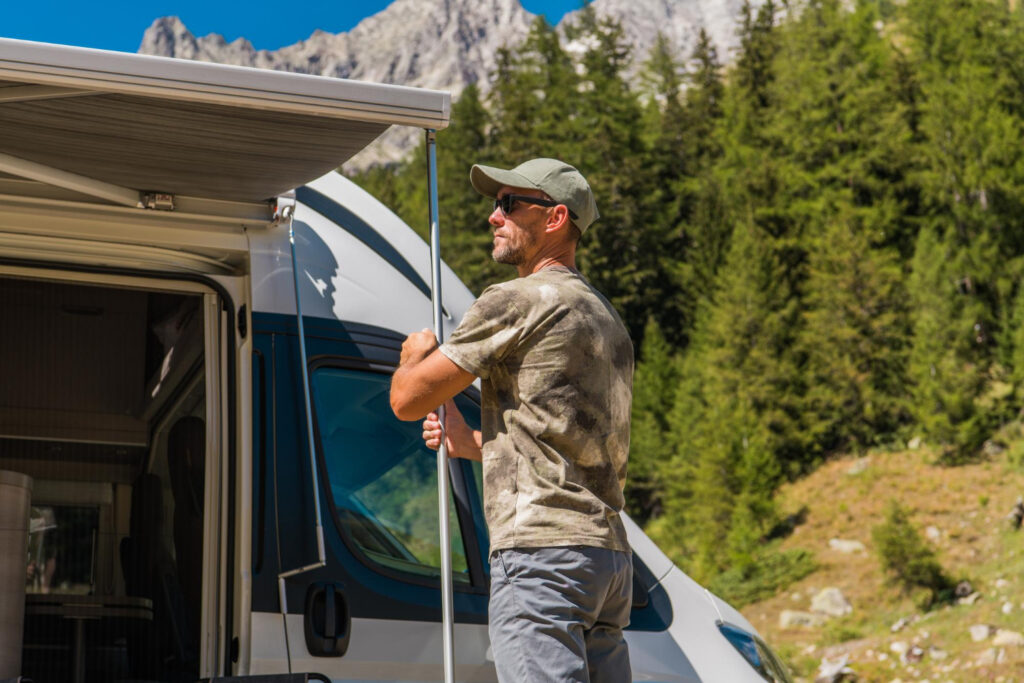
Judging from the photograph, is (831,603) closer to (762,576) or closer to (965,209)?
(762,576)

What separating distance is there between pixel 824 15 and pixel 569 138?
38.7 feet

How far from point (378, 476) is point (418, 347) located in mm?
1176

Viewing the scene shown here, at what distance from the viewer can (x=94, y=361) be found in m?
4.81

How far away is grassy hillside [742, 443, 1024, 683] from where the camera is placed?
19625mm

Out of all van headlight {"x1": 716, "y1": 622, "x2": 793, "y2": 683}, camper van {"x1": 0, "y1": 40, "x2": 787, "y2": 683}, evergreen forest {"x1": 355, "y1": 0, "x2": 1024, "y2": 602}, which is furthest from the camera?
evergreen forest {"x1": 355, "y1": 0, "x2": 1024, "y2": 602}

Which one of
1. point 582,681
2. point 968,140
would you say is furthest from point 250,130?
point 968,140

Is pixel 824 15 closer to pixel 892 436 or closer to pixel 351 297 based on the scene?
pixel 892 436

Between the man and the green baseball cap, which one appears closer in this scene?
the man

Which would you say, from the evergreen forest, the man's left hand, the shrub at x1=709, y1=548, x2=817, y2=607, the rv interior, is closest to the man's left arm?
the man's left hand

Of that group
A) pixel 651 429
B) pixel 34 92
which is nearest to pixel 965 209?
pixel 651 429

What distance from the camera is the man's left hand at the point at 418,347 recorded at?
277 centimetres

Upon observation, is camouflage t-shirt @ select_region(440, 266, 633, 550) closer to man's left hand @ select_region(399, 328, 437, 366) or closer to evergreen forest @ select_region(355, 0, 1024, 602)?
man's left hand @ select_region(399, 328, 437, 366)

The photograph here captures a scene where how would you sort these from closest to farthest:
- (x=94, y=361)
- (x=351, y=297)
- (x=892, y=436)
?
(x=351, y=297) → (x=94, y=361) → (x=892, y=436)

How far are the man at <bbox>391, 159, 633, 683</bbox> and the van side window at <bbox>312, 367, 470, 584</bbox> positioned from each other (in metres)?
1.03
